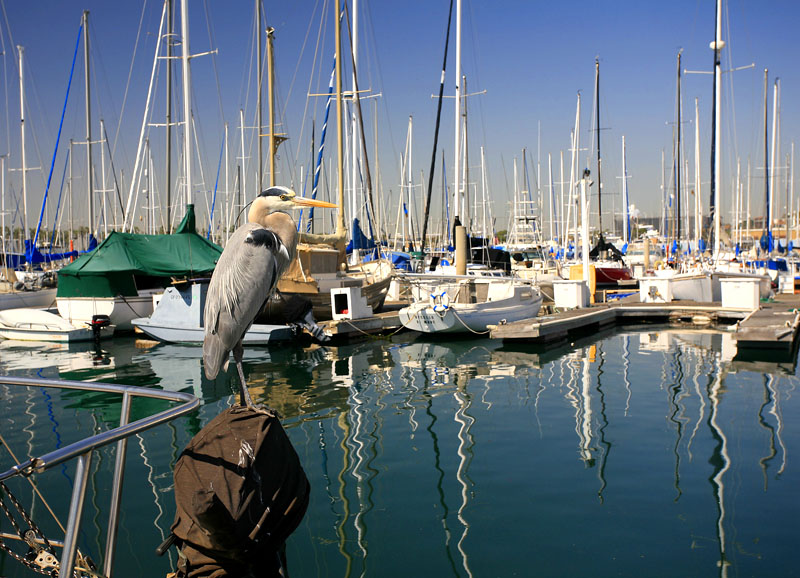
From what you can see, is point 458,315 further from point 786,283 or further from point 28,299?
point 28,299

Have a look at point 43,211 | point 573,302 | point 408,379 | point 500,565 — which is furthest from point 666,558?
point 43,211

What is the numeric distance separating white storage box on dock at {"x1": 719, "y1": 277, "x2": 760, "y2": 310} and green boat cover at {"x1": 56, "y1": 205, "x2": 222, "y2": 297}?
57.1 ft

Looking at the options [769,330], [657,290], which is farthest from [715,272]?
[769,330]

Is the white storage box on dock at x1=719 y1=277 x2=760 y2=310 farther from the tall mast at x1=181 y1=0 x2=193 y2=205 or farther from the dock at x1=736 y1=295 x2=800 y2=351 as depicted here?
the tall mast at x1=181 y1=0 x2=193 y2=205

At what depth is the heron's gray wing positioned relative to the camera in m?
5.00

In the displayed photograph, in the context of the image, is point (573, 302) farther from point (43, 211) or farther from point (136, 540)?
point (43, 211)

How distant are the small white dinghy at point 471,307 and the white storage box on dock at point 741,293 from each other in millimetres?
6323

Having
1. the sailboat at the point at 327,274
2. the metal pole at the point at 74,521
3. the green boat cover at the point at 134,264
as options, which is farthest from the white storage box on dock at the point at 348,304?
the metal pole at the point at 74,521

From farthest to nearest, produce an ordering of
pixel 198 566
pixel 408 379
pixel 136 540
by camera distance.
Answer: pixel 408 379, pixel 136 540, pixel 198 566

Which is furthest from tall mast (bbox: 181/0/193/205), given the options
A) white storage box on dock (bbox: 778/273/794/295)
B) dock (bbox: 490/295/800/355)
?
white storage box on dock (bbox: 778/273/794/295)

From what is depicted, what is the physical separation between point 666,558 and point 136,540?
470 centimetres

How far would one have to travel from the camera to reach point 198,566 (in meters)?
3.22

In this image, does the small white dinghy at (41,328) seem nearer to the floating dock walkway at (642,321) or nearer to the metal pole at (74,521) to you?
the floating dock walkway at (642,321)

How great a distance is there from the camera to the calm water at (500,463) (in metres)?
5.55
